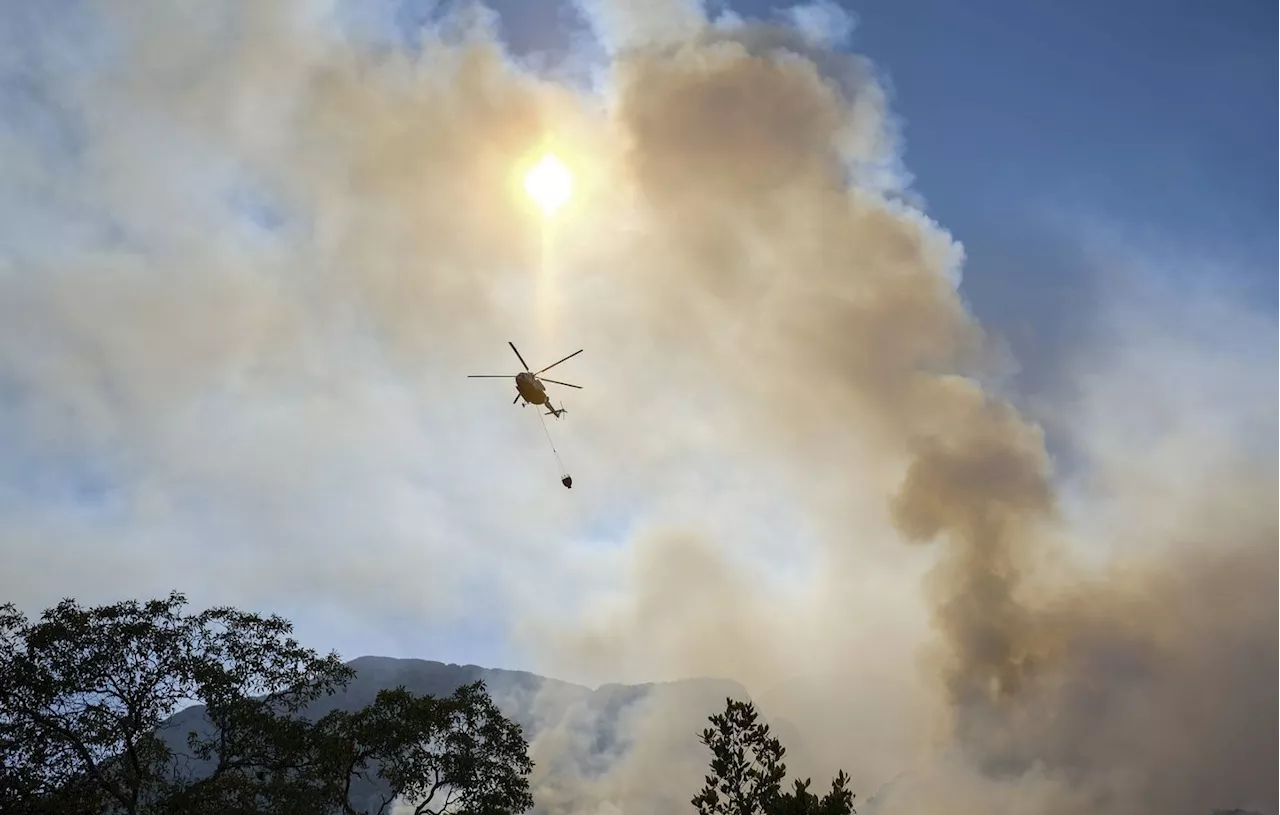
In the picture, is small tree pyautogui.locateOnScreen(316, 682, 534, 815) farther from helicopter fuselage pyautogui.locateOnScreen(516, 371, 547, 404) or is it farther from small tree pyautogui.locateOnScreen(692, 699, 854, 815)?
small tree pyautogui.locateOnScreen(692, 699, 854, 815)

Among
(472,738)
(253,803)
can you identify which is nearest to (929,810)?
(472,738)

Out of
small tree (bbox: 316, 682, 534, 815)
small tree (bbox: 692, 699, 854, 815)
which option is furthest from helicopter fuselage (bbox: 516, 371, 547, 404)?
small tree (bbox: 692, 699, 854, 815)

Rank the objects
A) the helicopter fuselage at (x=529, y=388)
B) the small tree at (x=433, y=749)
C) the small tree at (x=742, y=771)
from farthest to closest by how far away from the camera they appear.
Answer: the helicopter fuselage at (x=529, y=388) → the small tree at (x=433, y=749) → the small tree at (x=742, y=771)

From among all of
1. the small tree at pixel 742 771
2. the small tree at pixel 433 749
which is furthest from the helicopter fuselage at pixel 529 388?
the small tree at pixel 742 771

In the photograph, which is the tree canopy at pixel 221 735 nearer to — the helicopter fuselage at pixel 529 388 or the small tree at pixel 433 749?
the small tree at pixel 433 749

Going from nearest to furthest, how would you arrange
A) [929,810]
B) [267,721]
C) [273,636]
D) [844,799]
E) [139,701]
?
[844,799] → [139,701] → [267,721] → [273,636] → [929,810]

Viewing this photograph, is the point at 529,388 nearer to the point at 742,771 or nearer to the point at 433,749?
the point at 433,749

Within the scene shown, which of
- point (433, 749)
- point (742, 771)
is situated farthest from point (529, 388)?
point (742, 771)

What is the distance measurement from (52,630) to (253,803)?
961 centimetres

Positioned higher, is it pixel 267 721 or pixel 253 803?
pixel 267 721

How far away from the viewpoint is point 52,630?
89.6 feet

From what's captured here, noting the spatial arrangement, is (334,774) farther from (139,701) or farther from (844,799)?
(844,799)

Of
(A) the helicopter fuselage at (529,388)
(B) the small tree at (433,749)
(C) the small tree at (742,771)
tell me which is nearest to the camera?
(C) the small tree at (742,771)

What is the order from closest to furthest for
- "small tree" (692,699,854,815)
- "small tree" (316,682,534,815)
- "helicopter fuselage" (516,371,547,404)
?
"small tree" (692,699,854,815), "small tree" (316,682,534,815), "helicopter fuselage" (516,371,547,404)
